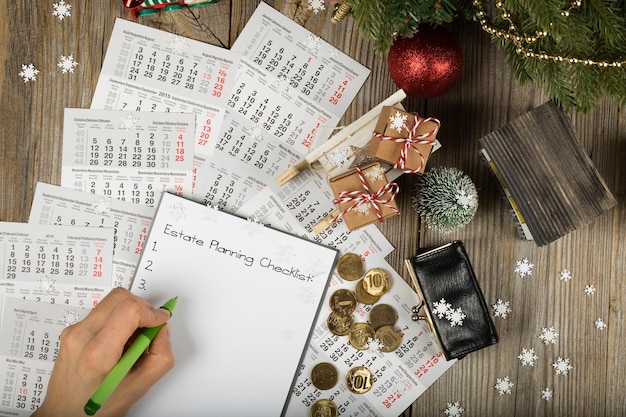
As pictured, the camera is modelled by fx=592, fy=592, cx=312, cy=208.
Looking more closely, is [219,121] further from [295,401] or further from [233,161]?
[295,401]

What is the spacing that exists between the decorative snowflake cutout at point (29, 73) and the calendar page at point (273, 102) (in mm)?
359

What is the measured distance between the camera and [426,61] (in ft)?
3.15

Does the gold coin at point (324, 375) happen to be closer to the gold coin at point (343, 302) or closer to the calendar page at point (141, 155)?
the gold coin at point (343, 302)

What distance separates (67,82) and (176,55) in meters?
0.21

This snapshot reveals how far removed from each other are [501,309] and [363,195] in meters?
0.38

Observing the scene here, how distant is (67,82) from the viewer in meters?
1.10

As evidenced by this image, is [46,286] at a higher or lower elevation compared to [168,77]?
lower

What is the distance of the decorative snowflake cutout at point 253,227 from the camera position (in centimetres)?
108

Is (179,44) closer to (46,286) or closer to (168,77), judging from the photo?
(168,77)

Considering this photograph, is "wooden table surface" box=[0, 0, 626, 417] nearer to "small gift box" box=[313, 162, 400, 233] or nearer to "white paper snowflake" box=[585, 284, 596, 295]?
"white paper snowflake" box=[585, 284, 596, 295]

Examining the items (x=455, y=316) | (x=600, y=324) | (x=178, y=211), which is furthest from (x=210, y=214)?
(x=600, y=324)

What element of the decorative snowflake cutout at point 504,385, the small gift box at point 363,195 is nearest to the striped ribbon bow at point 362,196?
the small gift box at point 363,195

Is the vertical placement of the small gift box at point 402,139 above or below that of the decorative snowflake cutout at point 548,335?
above

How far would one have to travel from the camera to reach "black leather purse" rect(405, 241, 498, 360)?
3.34 feet
